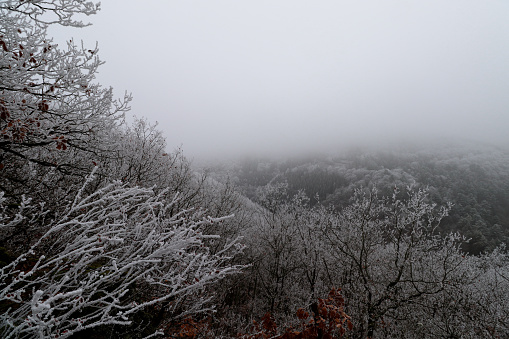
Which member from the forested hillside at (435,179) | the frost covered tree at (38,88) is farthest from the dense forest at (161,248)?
the forested hillside at (435,179)

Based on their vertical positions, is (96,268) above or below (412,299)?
above

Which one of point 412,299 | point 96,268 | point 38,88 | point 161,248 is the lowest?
point 412,299

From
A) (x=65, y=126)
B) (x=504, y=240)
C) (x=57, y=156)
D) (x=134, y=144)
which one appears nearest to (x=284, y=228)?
(x=134, y=144)

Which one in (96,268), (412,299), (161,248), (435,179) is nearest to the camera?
(161,248)

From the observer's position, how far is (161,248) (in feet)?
8.50

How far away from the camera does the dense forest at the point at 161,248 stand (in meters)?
2.71

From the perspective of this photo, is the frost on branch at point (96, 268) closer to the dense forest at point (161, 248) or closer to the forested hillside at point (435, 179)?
the dense forest at point (161, 248)

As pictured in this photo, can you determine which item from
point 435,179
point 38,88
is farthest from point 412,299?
point 435,179

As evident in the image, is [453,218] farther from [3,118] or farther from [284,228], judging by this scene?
[3,118]

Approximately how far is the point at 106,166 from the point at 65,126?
636 cm

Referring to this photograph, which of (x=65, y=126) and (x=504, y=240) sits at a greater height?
(x=65, y=126)

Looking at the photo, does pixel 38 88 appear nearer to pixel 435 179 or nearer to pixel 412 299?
pixel 412 299

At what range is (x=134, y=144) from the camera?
12656 mm

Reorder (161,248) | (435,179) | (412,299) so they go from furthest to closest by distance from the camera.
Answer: (435,179) < (412,299) < (161,248)
